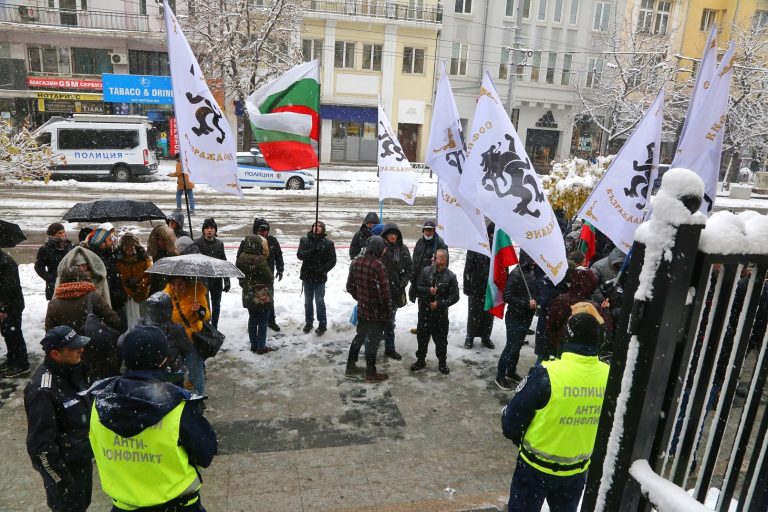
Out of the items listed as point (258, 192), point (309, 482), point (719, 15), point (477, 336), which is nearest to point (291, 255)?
point (477, 336)

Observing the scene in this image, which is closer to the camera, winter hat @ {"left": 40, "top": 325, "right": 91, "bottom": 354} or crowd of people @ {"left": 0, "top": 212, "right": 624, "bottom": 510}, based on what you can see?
crowd of people @ {"left": 0, "top": 212, "right": 624, "bottom": 510}

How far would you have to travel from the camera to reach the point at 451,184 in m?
6.73

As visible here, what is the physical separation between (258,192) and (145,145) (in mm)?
5632

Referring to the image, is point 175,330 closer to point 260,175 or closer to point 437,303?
point 437,303

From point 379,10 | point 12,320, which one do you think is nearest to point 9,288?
point 12,320

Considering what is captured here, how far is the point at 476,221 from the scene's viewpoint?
6.60 meters

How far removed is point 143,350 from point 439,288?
442 cm

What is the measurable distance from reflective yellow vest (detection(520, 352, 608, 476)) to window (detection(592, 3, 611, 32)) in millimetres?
40323

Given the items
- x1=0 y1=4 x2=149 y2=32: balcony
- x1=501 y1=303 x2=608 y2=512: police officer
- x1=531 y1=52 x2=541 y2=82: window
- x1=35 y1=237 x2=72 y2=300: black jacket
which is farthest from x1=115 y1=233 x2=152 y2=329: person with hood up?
x1=531 y1=52 x2=541 y2=82: window

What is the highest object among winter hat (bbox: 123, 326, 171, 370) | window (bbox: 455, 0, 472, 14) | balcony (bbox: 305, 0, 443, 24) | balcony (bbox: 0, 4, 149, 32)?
window (bbox: 455, 0, 472, 14)

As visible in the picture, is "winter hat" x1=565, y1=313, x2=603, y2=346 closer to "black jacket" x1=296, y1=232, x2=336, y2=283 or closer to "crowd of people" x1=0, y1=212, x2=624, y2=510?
"crowd of people" x1=0, y1=212, x2=624, y2=510

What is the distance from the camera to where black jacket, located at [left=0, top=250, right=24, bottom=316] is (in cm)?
598

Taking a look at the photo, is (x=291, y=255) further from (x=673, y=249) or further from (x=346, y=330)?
(x=673, y=249)

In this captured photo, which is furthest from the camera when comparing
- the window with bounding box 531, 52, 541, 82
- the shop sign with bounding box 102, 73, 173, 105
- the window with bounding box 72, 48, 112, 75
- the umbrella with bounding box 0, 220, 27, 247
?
the window with bounding box 531, 52, 541, 82
